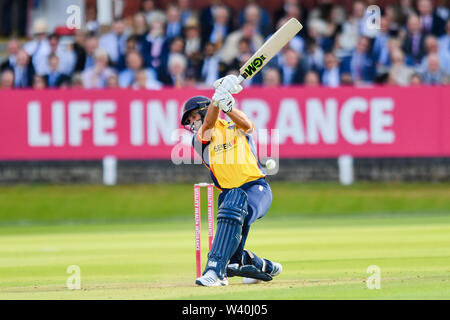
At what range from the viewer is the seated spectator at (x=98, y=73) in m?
20.9

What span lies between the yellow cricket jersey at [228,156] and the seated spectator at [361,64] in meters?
11.5

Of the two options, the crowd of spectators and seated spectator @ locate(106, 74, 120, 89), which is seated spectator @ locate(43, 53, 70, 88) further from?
seated spectator @ locate(106, 74, 120, 89)

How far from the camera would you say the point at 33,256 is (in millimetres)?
13422

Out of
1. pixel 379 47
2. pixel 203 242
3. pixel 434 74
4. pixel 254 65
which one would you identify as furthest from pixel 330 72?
pixel 254 65

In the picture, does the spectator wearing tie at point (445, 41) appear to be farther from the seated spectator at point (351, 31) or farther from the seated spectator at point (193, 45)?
the seated spectator at point (193, 45)

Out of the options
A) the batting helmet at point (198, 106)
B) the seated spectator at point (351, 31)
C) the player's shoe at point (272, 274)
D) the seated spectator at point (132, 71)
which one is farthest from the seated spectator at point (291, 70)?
the batting helmet at point (198, 106)

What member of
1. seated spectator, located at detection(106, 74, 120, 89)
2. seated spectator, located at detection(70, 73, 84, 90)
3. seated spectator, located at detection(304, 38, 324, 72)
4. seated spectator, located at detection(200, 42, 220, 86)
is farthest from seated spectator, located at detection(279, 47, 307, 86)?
seated spectator, located at detection(70, 73, 84, 90)

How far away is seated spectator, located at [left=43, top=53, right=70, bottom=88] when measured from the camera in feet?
68.2

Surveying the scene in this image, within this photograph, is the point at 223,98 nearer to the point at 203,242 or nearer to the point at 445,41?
the point at 203,242

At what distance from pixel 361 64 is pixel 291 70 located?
4.91ft
